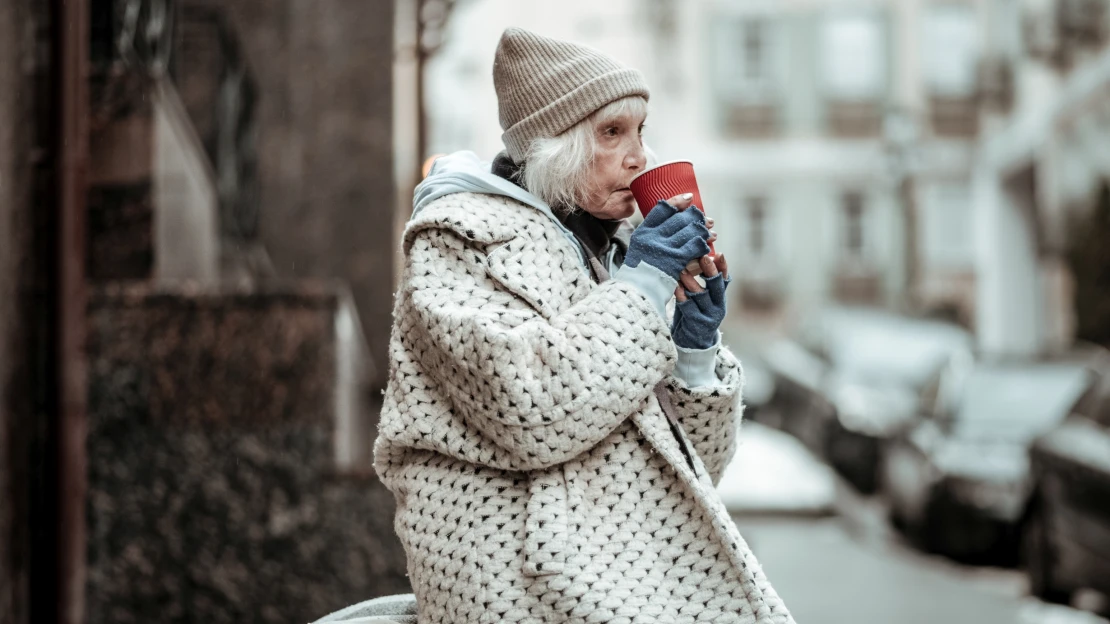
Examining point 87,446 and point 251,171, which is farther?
point 251,171

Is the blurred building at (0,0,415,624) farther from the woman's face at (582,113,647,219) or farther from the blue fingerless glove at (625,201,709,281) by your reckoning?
the blue fingerless glove at (625,201,709,281)

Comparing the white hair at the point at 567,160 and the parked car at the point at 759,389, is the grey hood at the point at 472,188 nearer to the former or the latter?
the white hair at the point at 567,160

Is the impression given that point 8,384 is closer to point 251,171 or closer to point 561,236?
point 561,236

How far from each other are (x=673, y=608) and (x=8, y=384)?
2.79 metres

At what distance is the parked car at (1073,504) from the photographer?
7.82 m

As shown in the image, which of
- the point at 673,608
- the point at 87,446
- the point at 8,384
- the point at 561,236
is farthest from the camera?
the point at 87,446

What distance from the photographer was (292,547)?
5.74 meters

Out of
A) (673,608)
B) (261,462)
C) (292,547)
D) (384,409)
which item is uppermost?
(384,409)

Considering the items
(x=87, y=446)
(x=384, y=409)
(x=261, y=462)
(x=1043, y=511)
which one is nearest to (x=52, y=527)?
(x=87, y=446)

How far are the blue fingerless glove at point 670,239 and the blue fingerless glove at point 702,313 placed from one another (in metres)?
0.09

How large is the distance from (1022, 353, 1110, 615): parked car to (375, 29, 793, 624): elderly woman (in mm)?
5933

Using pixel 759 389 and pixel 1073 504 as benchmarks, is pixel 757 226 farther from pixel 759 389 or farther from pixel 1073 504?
pixel 1073 504

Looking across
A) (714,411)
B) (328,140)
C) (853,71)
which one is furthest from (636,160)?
(853,71)

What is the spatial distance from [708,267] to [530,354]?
1.33ft
